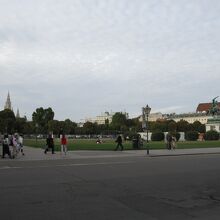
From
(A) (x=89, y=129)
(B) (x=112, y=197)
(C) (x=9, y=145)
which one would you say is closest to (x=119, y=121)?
(A) (x=89, y=129)

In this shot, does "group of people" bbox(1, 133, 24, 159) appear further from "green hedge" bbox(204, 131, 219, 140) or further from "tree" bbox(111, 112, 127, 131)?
"tree" bbox(111, 112, 127, 131)

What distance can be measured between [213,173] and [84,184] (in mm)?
6185

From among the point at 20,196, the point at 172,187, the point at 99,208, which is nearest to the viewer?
the point at 99,208

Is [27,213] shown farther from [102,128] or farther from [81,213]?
[102,128]

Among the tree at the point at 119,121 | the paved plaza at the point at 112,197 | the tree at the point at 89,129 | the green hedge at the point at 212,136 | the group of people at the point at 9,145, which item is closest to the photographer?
the paved plaza at the point at 112,197

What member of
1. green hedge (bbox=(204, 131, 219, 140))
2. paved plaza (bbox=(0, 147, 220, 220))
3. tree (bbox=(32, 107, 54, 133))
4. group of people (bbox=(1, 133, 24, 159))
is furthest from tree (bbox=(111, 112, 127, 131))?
paved plaza (bbox=(0, 147, 220, 220))

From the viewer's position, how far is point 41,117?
15462 centimetres

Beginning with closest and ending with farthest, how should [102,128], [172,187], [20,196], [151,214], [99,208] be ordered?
[151,214] → [99,208] → [20,196] → [172,187] → [102,128]

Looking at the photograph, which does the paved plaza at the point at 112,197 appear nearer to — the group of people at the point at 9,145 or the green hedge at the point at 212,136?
the group of people at the point at 9,145

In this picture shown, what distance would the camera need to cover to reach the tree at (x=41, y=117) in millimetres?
154312

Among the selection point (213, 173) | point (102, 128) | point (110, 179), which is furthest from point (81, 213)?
point (102, 128)

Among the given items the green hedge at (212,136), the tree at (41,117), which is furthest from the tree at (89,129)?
the green hedge at (212,136)

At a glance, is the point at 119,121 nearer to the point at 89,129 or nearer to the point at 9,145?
the point at 89,129

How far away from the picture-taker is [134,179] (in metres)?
15.8
